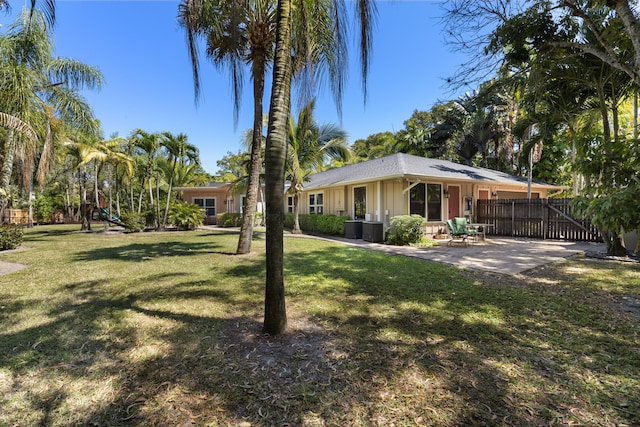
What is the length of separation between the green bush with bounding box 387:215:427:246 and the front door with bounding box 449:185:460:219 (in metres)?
3.41

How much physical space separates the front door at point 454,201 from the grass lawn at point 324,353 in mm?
8293

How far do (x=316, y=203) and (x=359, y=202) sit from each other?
453 centimetres

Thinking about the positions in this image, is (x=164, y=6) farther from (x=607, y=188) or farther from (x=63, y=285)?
(x=607, y=188)

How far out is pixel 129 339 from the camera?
319cm

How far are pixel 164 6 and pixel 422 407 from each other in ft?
22.8

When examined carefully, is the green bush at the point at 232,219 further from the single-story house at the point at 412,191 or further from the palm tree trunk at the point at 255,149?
the palm tree trunk at the point at 255,149

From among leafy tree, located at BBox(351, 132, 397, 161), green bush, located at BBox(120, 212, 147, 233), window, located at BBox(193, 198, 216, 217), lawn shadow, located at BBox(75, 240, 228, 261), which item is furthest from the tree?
leafy tree, located at BBox(351, 132, 397, 161)

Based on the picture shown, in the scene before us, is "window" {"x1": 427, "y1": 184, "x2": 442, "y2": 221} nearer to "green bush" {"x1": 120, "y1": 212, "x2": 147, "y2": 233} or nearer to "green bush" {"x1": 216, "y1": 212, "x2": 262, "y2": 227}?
"green bush" {"x1": 216, "y1": 212, "x2": 262, "y2": 227}

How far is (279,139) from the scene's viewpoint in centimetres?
302

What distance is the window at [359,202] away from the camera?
14.1 meters

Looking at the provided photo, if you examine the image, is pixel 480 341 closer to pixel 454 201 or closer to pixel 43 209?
pixel 454 201

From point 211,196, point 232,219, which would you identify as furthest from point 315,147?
point 211,196

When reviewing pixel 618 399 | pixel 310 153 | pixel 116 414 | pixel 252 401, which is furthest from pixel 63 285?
pixel 310 153

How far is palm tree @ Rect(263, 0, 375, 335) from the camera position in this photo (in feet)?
9.78
